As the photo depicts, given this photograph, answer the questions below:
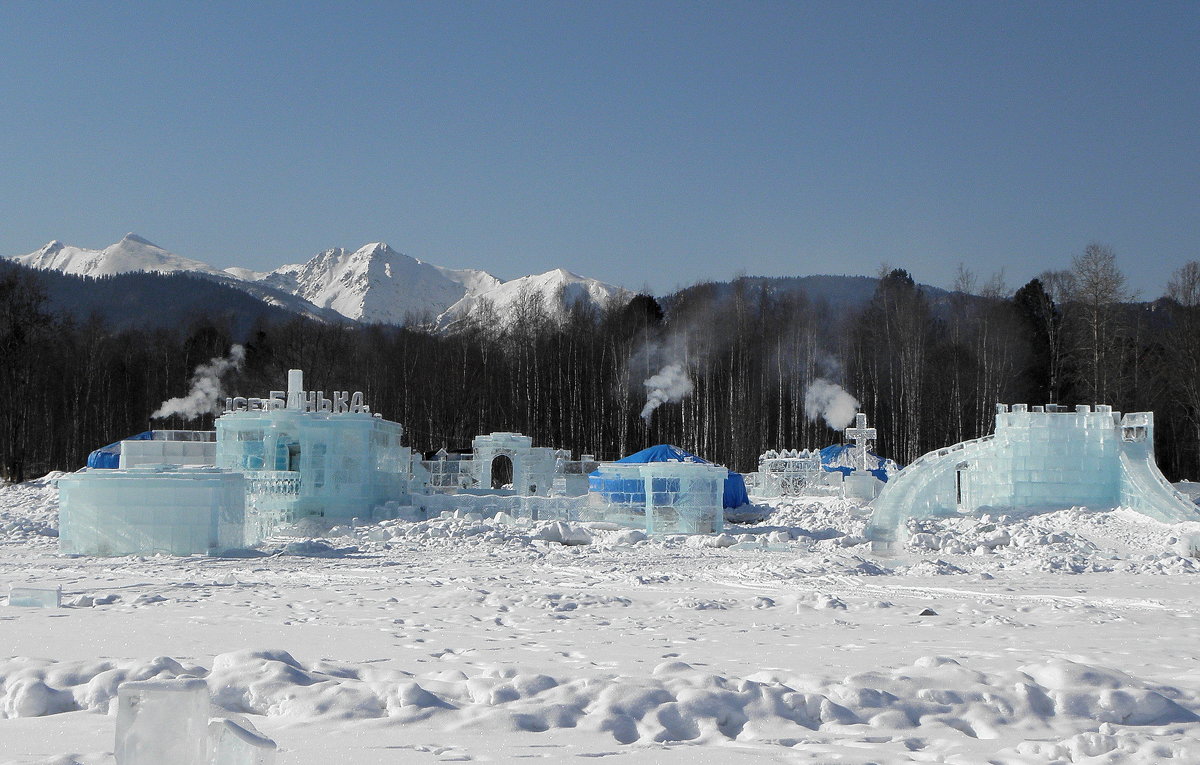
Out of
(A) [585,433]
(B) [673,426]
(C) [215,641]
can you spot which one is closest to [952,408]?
(B) [673,426]

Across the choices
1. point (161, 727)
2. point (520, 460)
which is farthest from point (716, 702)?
point (520, 460)

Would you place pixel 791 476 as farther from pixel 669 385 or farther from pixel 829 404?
pixel 669 385

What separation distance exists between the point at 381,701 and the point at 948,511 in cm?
2112

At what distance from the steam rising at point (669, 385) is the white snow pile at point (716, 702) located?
1485 inches

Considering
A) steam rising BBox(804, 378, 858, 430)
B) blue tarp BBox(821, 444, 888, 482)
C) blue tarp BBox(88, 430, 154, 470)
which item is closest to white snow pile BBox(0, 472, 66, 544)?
blue tarp BBox(88, 430, 154, 470)

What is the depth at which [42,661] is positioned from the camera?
590 centimetres

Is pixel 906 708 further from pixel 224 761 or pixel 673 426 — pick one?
pixel 673 426

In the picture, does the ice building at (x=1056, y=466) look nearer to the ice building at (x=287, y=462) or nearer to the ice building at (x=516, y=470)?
the ice building at (x=516, y=470)

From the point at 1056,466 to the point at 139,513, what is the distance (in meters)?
21.1

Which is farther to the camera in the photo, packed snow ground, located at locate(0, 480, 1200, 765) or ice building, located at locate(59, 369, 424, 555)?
ice building, located at locate(59, 369, 424, 555)

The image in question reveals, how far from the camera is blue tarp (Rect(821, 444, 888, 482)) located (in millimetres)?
35000

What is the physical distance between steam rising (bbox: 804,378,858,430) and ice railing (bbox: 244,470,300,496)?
2508cm

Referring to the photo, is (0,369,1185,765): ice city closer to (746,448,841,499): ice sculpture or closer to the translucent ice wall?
the translucent ice wall

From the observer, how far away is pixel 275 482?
79.2 ft
